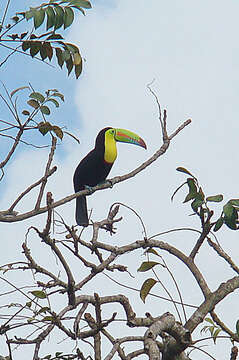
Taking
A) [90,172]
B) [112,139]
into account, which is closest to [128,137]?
[112,139]

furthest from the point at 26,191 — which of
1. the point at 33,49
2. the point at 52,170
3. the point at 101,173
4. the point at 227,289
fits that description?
the point at 101,173

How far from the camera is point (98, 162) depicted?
7.01m

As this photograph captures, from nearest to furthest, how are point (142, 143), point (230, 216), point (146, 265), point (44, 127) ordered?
point (230, 216)
point (146, 265)
point (44, 127)
point (142, 143)

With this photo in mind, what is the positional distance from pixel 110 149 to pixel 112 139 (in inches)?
7.3

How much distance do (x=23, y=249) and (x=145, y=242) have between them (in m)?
0.64

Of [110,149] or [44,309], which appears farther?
[110,149]

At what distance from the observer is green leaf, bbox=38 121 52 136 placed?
3789 millimetres

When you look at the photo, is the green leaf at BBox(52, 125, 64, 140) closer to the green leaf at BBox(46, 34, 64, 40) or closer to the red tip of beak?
the green leaf at BBox(46, 34, 64, 40)

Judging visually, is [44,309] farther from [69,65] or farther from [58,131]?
[69,65]

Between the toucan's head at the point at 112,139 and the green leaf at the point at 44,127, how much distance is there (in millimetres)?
3319

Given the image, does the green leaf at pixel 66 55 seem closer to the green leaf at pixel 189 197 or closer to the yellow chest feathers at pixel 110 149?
the green leaf at pixel 189 197

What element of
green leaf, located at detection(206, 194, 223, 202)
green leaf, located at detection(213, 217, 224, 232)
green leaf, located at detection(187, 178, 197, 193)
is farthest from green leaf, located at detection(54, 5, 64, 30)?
green leaf, located at detection(213, 217, 224, 232)

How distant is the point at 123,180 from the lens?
390 cm

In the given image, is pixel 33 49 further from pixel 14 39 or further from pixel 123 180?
pixel 123 180
